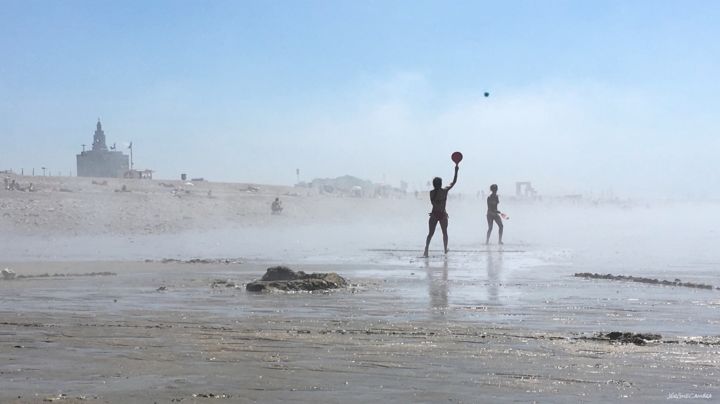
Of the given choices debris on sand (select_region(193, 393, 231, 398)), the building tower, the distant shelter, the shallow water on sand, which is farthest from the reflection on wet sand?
the building tower

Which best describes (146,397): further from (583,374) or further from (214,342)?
(583,374)

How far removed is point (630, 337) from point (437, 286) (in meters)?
4.82

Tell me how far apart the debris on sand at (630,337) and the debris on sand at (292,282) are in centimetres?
474

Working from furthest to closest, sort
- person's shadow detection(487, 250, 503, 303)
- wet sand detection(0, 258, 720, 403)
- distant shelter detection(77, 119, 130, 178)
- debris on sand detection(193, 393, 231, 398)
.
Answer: distant shelter detection(77, 119, 130, 178) < person's shadow detection(487, 250, 503, 303) < wet sand detection(0, 258, 720, 403) < debris on sand detection(193, 393, 231, 398)

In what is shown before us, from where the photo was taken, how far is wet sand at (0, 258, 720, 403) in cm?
502

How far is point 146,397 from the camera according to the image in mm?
4777

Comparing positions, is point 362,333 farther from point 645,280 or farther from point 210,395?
point 645,280

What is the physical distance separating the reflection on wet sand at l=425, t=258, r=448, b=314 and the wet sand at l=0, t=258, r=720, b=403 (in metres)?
0.08

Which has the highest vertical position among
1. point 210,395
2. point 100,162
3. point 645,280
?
point 100,162

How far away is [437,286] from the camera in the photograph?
454 inches

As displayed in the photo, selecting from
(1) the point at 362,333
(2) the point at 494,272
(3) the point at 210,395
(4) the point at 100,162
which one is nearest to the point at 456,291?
(2) the point at 494,272

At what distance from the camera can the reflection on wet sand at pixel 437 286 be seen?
9.41 metres

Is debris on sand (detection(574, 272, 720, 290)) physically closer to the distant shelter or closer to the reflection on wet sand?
the reflection on wet sand

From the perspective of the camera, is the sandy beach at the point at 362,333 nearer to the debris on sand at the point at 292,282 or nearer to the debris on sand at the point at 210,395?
the debris on sand at the point at 210,395
